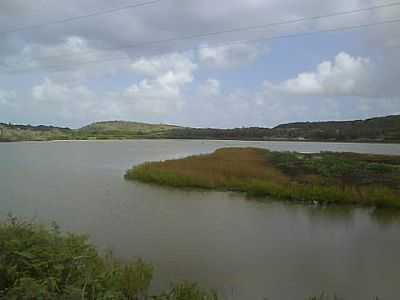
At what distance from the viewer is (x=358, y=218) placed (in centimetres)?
1360

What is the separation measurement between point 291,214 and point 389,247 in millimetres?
4005

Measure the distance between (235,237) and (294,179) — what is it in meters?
10.1

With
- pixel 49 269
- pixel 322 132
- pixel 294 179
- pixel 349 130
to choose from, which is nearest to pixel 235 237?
pixel 49 269

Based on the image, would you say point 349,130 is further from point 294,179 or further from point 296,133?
point 294,179

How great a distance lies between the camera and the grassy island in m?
16.0

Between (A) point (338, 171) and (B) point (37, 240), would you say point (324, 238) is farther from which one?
(A) point (338, 171)

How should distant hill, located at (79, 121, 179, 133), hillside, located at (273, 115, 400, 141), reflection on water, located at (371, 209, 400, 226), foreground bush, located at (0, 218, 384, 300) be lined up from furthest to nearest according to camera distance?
1. distant hill, located at (79, 121, 179, 133)
2. hillside, located at (273, 115, 400, 141)
3. reflection on water, located at (371, 209, 400, 226)
4. foreground bush, located at (0, 218, 384, 300)

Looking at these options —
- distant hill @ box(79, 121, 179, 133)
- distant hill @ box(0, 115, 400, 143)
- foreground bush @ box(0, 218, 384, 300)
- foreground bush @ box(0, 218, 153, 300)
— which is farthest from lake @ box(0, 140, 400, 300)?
distant hill @ box(79, 121, 179, 133)

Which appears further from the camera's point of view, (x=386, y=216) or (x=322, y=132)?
(x=322, y=132)

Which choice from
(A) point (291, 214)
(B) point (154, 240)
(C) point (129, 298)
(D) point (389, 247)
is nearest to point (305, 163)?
(A) point (291, 214)

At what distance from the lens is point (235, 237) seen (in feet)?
35.5

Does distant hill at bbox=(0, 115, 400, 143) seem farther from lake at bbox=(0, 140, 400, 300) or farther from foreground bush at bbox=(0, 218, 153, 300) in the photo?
foreground bush at bbox=(0, 218, 153, 300)

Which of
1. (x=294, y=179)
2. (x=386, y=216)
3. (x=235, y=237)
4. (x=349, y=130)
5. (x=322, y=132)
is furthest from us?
(x=322, y=132)

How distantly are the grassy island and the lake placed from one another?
1.01 metres
